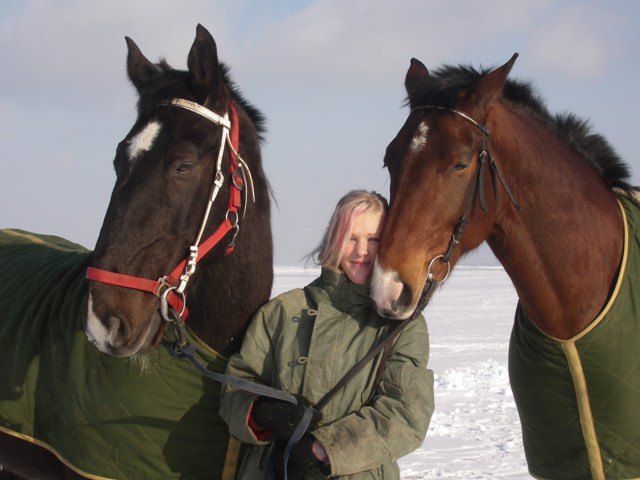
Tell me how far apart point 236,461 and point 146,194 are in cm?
117

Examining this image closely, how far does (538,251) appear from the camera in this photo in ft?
10.2

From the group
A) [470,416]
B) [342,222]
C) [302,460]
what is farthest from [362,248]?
[470,416]

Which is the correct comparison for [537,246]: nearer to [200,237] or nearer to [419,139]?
[419,139]

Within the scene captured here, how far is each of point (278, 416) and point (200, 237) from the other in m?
0.74

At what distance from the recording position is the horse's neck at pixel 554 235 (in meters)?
3.03

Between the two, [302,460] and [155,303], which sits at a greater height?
[155,303]

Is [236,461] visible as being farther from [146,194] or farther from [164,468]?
[146,194]

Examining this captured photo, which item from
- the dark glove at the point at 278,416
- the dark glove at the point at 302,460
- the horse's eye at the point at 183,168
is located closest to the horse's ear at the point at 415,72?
the horse's eye at the point at 183,168

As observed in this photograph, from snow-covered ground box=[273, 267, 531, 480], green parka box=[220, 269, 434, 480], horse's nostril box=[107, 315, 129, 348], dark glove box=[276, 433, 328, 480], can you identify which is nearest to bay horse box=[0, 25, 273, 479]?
horse's nostril box=[107, 315, 129, 348]

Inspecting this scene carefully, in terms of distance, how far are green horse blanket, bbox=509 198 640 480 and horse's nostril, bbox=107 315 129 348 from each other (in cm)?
172

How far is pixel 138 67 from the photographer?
127 inches

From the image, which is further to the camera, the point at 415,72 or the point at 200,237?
the point at 415,72

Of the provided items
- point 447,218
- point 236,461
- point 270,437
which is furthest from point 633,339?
point 236,461

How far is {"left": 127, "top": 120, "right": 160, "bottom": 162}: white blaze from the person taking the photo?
2.74 m
